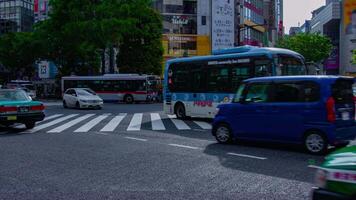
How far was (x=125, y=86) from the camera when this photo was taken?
38.9m

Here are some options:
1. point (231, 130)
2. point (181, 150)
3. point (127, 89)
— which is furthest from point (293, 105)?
point (127, 89)

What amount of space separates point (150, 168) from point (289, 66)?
934 centimetres

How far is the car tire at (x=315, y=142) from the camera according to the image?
941cm

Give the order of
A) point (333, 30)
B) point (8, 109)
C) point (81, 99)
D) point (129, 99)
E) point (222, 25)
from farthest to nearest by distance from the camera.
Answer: point (333, 30) < point (222, 25) < point (129, 99) < point (81, 99) < point (8, 109)

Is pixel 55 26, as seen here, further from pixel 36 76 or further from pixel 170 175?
pixel 170 175

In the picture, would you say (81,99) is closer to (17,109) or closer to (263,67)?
(17,109)

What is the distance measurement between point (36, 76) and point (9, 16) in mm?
29514

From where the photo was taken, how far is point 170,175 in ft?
24.6

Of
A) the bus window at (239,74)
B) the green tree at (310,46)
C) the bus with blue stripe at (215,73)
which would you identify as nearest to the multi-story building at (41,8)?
the green tree at (310,46)

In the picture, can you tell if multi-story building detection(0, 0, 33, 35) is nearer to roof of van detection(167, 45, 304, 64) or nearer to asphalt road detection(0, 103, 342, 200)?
roof of van detection(167, 45, 304, 64)

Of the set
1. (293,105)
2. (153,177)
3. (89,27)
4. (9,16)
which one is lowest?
(153,177)

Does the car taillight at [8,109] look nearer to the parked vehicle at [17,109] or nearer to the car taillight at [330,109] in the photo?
the parked vehicle at [17,109]

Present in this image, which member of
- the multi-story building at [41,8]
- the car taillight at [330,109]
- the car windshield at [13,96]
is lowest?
the car taillight at [330,109]

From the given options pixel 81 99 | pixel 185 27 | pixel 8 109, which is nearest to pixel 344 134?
pixel 8 109
